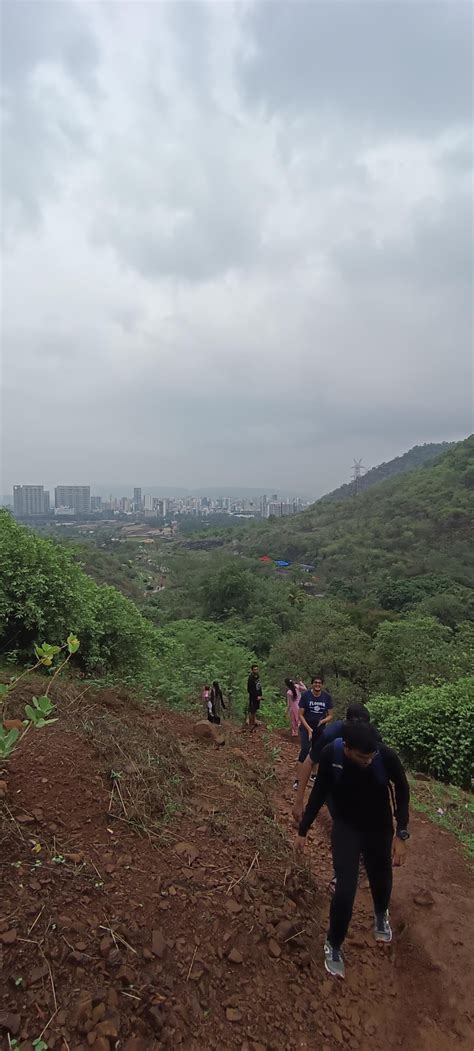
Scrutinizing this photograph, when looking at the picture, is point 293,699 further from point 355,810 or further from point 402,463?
point 402,463

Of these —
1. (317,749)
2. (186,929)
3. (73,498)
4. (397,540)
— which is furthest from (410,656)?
(73,498)

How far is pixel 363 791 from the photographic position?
249 cm

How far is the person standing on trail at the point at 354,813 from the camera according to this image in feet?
8.14

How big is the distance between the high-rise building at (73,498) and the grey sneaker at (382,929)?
18037 centimetres

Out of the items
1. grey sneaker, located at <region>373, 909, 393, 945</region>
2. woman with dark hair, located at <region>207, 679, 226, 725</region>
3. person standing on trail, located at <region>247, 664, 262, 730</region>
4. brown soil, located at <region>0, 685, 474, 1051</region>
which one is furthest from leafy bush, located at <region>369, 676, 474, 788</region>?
grey sneaker, located at <region>373, 909, 393, 945</region>

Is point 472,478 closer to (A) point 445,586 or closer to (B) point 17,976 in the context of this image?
(A) point 445,586

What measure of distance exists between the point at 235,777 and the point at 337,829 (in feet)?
6.82

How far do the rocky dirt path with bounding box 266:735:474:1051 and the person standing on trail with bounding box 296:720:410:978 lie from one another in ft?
0.56

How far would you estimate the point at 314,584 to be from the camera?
4428 centimetres

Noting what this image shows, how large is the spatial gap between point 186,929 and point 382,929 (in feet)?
3.92

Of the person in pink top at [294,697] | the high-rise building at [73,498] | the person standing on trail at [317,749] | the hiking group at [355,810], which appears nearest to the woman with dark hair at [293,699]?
the person in pink top at [294,697]

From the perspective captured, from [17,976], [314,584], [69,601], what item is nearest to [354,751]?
[17,976]

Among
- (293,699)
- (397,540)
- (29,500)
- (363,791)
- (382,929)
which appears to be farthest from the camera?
(29,500)

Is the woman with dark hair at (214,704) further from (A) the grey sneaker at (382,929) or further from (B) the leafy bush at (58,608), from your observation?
(A) the grey sneaker at (382,929)
